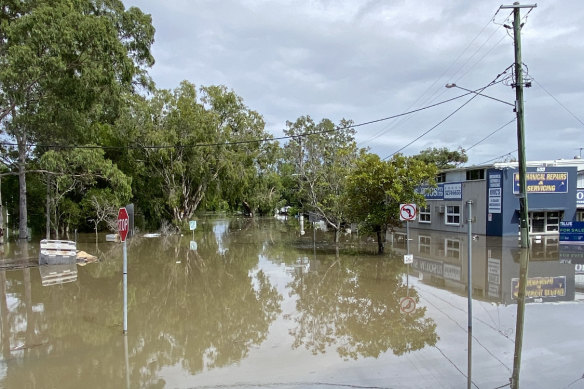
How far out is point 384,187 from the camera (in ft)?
58.1

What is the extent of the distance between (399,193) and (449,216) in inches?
653

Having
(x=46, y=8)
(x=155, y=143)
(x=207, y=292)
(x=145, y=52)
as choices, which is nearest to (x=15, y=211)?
(x=155, y=143)

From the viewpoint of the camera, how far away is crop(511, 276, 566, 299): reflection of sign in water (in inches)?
427

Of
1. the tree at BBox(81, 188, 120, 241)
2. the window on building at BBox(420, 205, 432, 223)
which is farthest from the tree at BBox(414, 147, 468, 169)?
the tree at BBox(81, 188, 120, 241)

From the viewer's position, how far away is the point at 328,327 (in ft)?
27.7

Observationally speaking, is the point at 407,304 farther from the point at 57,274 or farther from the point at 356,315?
the point at 57,274

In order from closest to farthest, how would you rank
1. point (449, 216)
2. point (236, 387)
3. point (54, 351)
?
point (236, 387) < point (54, 351) < point (449, 216)

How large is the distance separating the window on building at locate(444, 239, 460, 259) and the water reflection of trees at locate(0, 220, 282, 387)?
944cm

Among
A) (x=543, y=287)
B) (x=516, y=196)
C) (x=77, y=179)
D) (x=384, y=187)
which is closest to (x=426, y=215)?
(x=516, y=196)

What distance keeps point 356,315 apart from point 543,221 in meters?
24.7

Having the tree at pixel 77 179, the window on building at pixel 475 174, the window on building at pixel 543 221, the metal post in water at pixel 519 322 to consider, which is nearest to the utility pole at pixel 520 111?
the metal post in water at pixel 519 322

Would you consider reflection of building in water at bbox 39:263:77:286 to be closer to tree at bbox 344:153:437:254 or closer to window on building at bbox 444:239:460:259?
tree at bbox 344:153:437:254

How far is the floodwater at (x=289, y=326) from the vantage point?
233 inches

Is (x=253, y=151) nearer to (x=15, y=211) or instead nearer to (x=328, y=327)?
(x=15, y=211)
